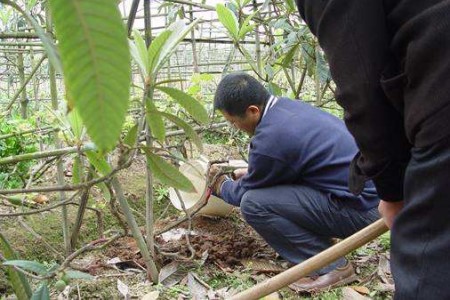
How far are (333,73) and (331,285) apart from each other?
1.37 m

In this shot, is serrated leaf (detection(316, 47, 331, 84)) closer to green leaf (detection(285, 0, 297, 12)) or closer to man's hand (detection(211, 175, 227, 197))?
green leaf (detection(285, 0, 297, 12))

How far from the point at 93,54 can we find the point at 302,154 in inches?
76.0

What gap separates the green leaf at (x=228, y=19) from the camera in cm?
234

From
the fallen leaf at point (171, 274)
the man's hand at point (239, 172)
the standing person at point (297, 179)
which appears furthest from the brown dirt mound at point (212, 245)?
the man's hand at point (239, 172)

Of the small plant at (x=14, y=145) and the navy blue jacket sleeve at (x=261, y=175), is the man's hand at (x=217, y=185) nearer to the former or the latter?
the navy blue jacket sleeve at (x=261, y=175)

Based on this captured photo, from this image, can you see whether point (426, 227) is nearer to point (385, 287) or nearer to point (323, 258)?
point (323, 258)

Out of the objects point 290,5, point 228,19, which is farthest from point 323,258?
point 290,5

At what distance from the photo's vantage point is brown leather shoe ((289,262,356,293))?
2.06 m

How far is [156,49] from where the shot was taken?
1.36 meters

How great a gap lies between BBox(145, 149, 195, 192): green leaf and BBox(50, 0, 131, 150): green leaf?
1172mm

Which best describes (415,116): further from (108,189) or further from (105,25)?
(108,189)

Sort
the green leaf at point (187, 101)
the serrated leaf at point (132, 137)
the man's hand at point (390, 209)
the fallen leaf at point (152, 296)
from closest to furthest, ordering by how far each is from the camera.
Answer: the man's hand at point (390, 209)
the green leaf at point (187, 101)
the serrated leaf at point (132, 137)
the fallen leaf at point (152, 296)

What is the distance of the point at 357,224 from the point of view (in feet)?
7.09

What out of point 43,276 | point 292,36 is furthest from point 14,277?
point 292,36
